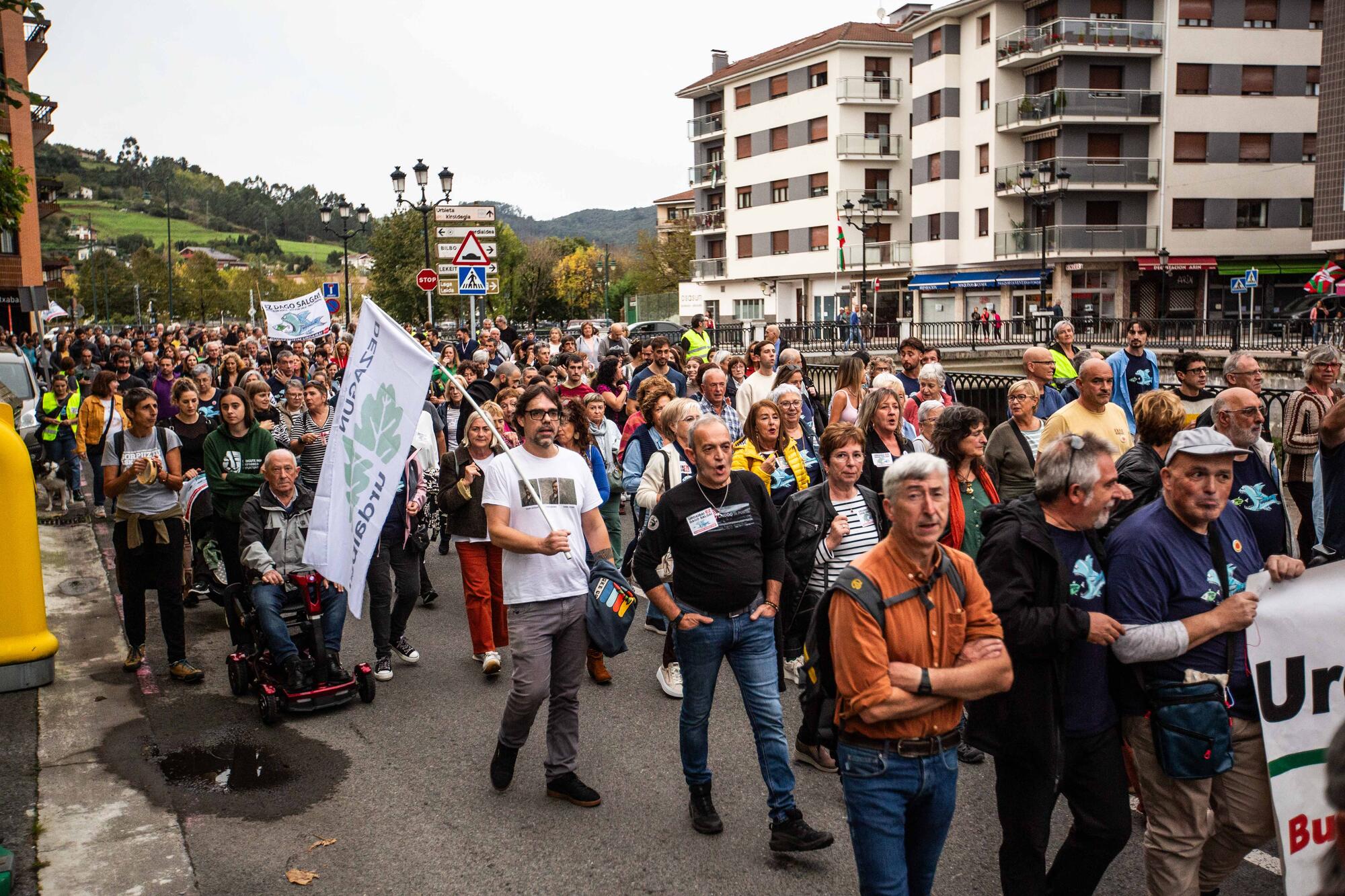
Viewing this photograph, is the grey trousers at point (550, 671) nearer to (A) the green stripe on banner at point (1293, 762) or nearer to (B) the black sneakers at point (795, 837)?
(B) the black sneakers at point (795, 837)

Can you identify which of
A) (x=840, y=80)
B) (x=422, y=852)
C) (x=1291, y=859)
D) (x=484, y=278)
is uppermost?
(x=840, y=80)

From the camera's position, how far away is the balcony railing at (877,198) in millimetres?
59781

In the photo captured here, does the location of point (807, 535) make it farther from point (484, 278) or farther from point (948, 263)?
point (948, 263)

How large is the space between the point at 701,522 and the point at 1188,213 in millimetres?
52431

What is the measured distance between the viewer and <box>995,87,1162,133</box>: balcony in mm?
48969

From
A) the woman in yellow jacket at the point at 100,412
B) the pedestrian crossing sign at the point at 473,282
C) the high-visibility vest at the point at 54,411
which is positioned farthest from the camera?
the pedestrian crossing sign at the point at 473,282

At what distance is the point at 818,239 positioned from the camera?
61812mm

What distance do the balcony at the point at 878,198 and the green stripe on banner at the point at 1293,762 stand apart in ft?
190

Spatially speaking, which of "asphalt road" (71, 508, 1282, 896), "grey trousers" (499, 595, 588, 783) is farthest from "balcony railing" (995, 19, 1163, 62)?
"grey trousers" (499, 595, 588, 783)

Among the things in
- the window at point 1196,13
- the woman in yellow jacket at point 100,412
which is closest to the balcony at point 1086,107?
the window at point 1196,13

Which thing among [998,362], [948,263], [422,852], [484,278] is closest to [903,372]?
[422,852]

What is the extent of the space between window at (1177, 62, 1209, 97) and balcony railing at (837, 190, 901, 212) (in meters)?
15.2

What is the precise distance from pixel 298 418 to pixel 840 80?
2161 inches

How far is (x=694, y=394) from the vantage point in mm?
12258
